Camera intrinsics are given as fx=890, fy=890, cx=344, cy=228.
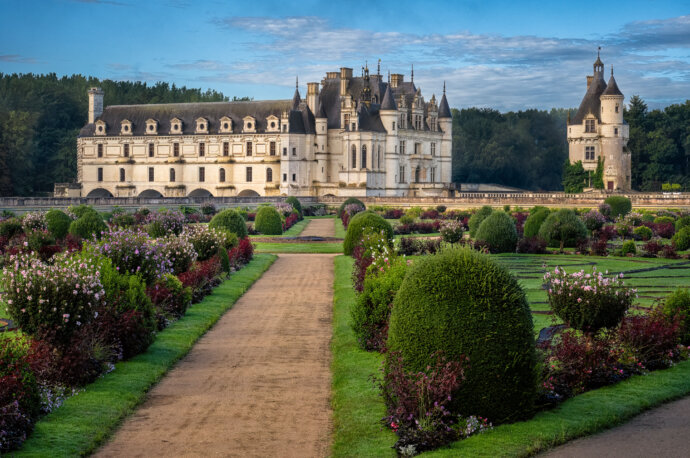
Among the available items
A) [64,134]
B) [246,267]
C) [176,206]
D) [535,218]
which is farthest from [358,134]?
[246,267]

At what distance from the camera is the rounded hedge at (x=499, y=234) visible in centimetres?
2545

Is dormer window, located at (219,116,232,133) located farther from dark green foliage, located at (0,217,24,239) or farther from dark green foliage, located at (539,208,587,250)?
dark green foliage, located at (539,208,587,250)

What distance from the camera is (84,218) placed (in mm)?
25859

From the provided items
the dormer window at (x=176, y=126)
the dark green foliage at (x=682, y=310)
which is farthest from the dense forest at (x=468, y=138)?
the dark green foliage at (x=682, y=310)

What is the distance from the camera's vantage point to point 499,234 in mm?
25469

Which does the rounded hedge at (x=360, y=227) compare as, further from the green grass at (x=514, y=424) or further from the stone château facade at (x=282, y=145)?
the stone château facade at (x=282, y=145)

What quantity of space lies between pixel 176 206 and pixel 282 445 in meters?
45.5

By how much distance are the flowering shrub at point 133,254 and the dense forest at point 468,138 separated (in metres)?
55.1

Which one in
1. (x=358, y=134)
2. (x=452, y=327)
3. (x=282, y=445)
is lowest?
(x=282, y=445)

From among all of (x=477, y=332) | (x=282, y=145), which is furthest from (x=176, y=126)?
(x=477, y=332)

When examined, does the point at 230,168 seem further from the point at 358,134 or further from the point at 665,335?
the point at 665,335

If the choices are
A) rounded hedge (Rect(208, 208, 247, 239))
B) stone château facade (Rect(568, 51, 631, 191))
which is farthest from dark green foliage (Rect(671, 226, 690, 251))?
stone château facade (Rect(568, 51, 631, 191))

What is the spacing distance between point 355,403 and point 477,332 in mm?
1788

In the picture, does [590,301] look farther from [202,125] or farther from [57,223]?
[202,125]
